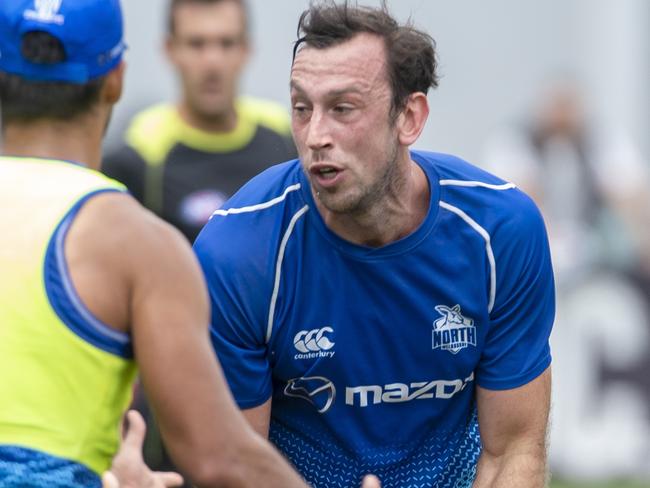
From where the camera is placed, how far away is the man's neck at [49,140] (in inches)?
154

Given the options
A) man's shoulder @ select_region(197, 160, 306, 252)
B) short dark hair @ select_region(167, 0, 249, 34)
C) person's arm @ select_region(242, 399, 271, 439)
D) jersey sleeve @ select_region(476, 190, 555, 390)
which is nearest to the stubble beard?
man's shoulder @ select_region(197, 160, 306, 252)

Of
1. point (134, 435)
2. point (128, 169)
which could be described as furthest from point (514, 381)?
point (128, 169)

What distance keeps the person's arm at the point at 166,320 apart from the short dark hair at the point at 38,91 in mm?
286

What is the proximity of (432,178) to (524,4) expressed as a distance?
9.56 m

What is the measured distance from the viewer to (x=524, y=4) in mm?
14469

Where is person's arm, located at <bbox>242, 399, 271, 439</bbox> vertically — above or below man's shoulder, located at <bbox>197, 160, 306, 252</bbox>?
below

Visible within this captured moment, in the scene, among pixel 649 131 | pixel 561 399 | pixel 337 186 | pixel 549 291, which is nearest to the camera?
pixel 337 186

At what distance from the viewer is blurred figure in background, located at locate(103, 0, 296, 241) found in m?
7.70

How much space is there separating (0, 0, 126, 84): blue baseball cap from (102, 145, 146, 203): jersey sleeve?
3728 mm

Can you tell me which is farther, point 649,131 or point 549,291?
point 649,131

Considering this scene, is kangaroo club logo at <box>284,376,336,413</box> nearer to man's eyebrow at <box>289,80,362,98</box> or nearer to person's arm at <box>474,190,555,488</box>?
person's arm at <box>474,190,555,488</box>

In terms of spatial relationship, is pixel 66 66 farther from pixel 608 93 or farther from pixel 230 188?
pixel 608 93

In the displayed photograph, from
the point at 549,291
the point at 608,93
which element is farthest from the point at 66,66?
the point at 608,93

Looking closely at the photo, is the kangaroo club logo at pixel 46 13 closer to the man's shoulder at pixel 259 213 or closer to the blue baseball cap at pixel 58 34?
the blue baseball cap at pixel 58 34
